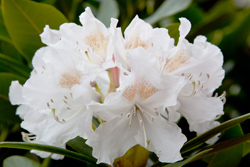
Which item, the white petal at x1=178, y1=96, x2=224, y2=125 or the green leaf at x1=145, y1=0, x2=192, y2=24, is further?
the green leaf at x1=145, y1=0, x2=192, y2=24

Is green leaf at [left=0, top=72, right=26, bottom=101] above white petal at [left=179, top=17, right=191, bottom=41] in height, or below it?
above

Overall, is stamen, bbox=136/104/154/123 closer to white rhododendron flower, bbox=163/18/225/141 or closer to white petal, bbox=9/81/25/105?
white rhododendron flower, bbox=163/18/225/141

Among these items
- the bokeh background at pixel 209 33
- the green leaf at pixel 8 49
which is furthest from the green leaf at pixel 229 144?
the green leaf at pixel 8 49

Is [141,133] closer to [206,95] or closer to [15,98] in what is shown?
[206,95]

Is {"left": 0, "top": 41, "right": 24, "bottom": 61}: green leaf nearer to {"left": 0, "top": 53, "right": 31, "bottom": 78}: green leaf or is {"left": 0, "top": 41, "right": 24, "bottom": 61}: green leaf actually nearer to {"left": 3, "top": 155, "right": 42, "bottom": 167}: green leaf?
{"left": 0, "top": 53, "right": 31, "bottom": 78}: green leaf

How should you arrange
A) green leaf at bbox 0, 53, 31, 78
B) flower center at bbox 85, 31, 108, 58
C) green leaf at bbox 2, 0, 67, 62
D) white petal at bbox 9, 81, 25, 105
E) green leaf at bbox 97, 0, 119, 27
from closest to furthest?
1. flower center at bbox 85, 31, 108, 58
2. white petal at bbox 9, 81, 25, 105
3. green leaf at bbox 2, 0, 67, 62
4. green leaf at bbox 0, 53, 31, 78
5. green leaf at bbox 97, 0, 119, 27

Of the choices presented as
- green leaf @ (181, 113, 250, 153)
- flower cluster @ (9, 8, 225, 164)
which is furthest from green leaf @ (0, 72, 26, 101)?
green leaf @ (181, 113, 250, 153)

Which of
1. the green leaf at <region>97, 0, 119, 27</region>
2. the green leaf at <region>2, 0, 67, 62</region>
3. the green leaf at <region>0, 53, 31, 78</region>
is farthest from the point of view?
the green leaf at <region>97, 0, 119, 27</region>

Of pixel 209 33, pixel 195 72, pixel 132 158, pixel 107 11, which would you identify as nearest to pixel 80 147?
pixel 132 158

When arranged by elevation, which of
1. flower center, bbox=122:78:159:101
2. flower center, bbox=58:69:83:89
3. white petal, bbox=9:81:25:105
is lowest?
flower center, bbox=122:78:159:101
